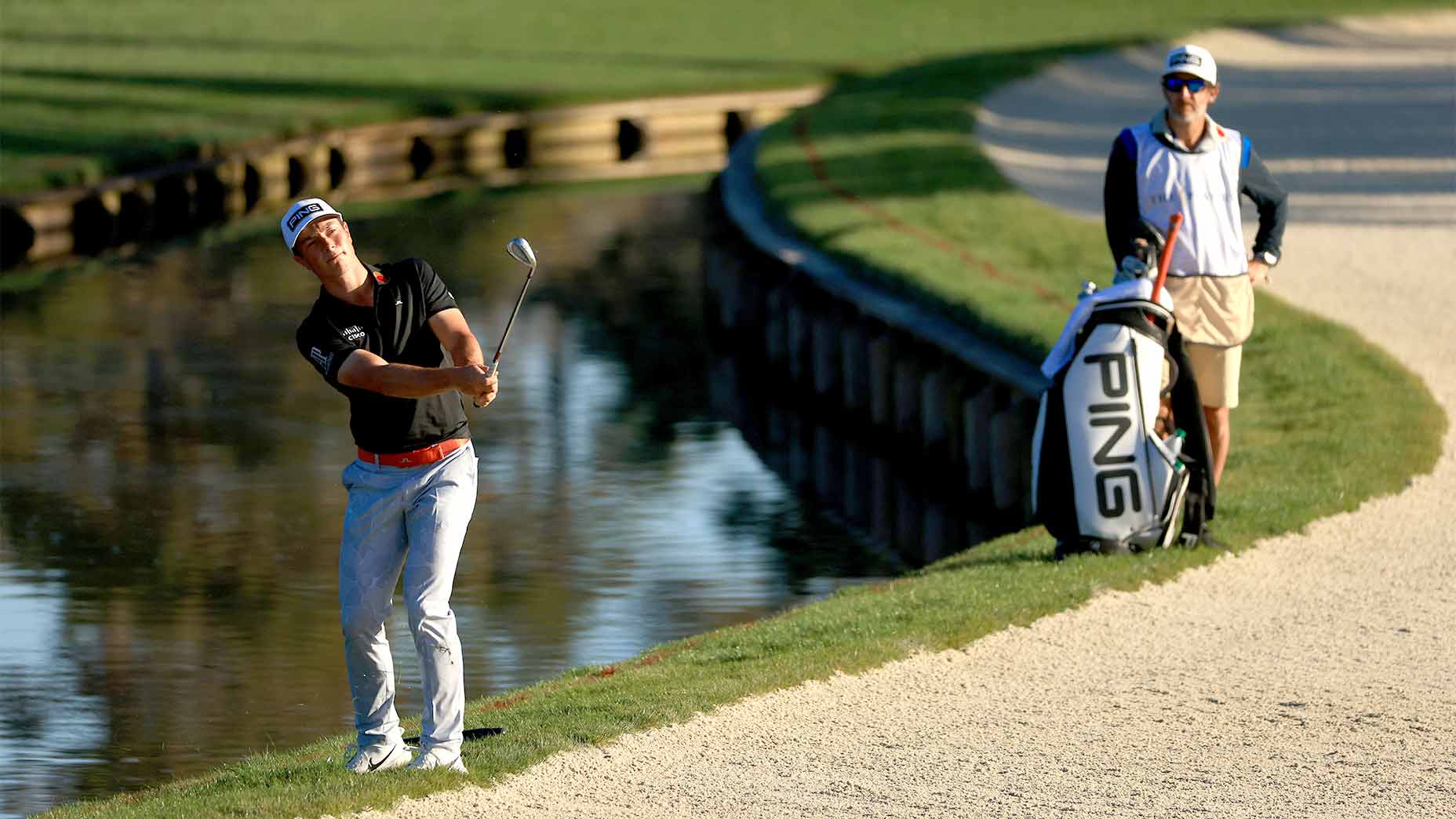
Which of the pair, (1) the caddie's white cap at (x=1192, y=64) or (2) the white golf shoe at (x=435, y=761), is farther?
(1) the caddie's white cap at (x=1192, y=64)

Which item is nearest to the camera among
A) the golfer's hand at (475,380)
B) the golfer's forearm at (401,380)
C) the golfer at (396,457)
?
the golfer's hand at (475,380)

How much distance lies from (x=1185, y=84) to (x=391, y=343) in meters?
4.17

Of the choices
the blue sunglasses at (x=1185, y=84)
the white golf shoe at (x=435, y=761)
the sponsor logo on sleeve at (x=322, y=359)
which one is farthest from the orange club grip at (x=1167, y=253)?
the sponsor logo on sleeve at (x=322, y=359)

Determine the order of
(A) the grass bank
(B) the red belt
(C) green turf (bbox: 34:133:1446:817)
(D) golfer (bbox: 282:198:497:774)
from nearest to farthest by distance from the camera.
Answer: (D) golfer (bbox: 282:198:497:774), (B) the red belt, (C) green turf (bbox: 34:133:1446:817), (A) the grass bank

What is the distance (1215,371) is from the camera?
10.7 metres

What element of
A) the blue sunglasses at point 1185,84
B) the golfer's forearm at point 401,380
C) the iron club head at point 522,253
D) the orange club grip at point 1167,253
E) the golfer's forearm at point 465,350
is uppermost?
the iron club head at point 522,253

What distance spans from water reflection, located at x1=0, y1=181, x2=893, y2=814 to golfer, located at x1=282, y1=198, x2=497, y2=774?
2910mm

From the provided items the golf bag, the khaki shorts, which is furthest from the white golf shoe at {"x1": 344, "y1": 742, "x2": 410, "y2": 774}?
the khaki shorts

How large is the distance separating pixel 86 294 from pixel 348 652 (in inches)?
632

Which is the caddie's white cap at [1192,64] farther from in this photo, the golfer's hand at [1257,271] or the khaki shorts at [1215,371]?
the khaki shorts at [1215,371]

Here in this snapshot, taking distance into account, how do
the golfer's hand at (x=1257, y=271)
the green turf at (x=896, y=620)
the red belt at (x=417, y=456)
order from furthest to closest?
the golfer's hand at (x=1257, y=271), the green turf at (x=896, y=620), the red belt at (x=417, y=456)

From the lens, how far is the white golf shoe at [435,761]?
7.55m

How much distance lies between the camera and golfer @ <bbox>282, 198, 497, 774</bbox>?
7273 mm

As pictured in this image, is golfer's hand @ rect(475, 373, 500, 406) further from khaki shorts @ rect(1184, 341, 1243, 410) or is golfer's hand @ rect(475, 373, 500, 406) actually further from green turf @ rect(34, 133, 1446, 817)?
khaki shorts @ rect(1184, 341, 1243, 410)
